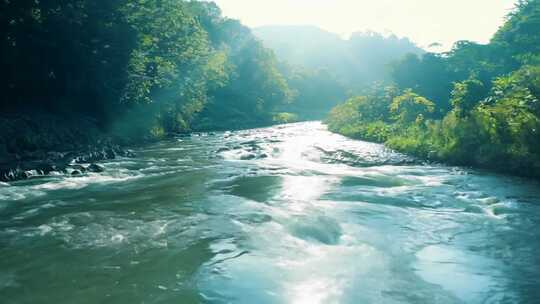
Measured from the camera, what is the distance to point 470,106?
17.8m

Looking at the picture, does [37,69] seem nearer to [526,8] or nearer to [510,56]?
[510,56]

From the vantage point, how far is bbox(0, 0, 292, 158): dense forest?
59.2 ft

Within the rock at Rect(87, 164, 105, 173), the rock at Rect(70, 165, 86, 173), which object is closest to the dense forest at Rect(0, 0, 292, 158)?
the rock at Rect(70, 165, 86, 173)

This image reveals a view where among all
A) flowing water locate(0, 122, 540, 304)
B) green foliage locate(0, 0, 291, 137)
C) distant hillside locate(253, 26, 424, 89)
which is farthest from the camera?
distant hillside locate(253, 26, 424, 89)

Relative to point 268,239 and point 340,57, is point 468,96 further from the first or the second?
point 340,57

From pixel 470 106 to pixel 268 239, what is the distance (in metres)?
13.6

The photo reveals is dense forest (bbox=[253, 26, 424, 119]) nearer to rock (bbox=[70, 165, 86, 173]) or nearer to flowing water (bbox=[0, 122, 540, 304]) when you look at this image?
rock (bbox=[70, 165, 86, 173])

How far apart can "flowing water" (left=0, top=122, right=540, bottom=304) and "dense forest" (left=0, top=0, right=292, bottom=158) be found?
26.3 feet

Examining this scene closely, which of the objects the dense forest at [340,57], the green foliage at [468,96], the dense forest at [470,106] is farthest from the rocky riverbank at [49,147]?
the dense forest at [340,57]

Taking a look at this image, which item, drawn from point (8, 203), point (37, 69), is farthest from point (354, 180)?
point (37, 69)

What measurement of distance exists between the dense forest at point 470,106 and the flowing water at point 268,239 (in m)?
1.69

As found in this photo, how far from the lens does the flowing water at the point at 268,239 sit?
18.6ft

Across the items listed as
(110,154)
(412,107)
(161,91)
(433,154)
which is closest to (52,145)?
(110,154)

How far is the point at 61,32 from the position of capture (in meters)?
20.0
